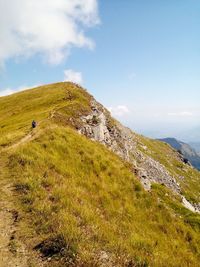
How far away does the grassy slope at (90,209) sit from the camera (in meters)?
11.2

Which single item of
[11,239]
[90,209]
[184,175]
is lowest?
[184,175]

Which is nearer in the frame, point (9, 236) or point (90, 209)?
point (9, 236)

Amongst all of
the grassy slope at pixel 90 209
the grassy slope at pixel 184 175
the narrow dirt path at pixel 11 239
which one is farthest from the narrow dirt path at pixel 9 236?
the grassy slope at pixel 184 175

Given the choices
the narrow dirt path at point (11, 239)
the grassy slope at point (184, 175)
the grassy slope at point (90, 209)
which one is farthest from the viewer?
the grassy slope at point (184, 175)

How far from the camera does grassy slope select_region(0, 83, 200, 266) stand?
11.2 m

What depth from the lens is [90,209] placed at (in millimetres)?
15422

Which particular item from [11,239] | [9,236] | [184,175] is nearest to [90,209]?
[9,236]

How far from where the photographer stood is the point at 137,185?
24688 mm

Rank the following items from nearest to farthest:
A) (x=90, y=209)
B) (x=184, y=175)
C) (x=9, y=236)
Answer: (x=9, y=236) → (x=90, y=209) → (x=184, y=175)

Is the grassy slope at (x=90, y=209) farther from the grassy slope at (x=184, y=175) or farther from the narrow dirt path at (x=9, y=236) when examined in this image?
the grassy slope at (x=184, y=175)

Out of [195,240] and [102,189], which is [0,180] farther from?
[195,240]

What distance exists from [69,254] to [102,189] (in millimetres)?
12199

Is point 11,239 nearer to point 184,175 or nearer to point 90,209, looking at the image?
point 90,209

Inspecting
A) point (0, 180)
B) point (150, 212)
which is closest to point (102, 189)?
point (150, 212)
